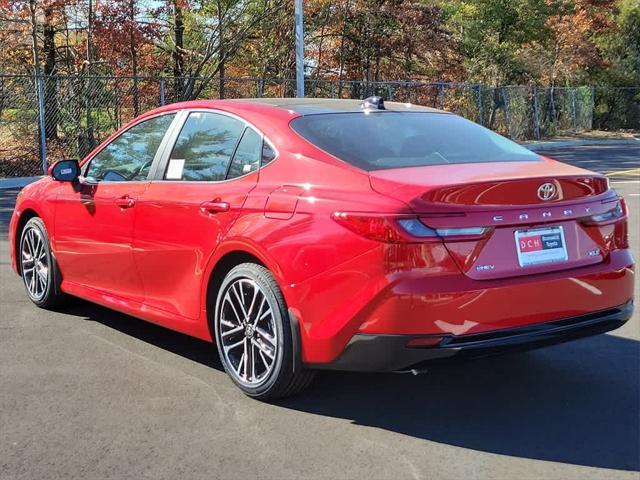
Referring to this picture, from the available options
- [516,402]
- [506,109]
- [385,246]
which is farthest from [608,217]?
[506,109]

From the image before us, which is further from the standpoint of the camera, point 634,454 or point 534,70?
point 534,70

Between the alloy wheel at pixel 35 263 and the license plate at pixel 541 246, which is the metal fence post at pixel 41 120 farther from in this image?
the license plate at pixel 541 246

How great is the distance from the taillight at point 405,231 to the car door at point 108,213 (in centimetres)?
196

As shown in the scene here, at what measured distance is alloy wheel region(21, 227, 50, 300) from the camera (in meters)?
6.18

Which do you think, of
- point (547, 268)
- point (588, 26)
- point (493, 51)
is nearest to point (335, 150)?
point (547, 268)

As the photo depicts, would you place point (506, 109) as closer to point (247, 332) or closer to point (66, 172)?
point (66, 172)

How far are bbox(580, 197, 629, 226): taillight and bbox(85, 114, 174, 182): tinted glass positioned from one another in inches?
107

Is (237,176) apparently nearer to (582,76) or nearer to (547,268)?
(547,268)

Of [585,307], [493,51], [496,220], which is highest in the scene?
[493,51]

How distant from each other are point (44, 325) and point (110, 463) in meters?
2.60

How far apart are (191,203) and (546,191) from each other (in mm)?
1987

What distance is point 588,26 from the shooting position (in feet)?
132

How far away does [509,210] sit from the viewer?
3.75 metres

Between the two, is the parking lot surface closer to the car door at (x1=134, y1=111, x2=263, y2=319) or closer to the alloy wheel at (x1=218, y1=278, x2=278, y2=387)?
the alloy wheel at (x1=218, y1=278, x2=278, y2=387)
